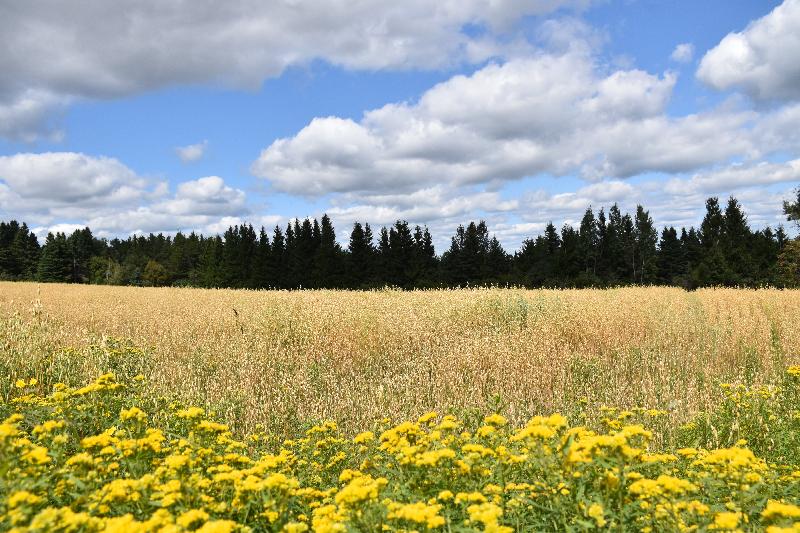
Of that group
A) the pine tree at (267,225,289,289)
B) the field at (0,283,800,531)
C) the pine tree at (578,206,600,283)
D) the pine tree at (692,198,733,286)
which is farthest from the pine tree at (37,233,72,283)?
the pine tree at (692,198,733,286)

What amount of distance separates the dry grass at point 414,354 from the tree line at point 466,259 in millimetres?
30426

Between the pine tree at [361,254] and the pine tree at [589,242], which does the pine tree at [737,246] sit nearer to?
the pine tree at [589,242]

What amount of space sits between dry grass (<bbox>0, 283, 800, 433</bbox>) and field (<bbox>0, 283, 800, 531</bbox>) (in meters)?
0.05

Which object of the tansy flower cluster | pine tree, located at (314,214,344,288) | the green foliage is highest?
pine tree, located at (314,214,344,288)

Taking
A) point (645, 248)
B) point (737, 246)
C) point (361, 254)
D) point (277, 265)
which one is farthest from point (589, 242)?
point (277, 265)

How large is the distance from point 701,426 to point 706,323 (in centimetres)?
608

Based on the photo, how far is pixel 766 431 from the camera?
4066mm

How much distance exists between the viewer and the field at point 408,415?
2.04m

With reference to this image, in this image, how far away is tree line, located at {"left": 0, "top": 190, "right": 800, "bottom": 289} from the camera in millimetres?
43625

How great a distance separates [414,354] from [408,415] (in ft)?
7.65

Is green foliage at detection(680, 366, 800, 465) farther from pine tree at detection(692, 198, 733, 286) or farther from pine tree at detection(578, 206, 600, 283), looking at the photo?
pine tree at detection(578, 206, 600, 283)

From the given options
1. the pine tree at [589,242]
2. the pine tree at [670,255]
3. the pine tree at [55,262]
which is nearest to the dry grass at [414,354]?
the pine tree at [589,242]

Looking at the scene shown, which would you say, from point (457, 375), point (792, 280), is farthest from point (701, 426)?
point (792, 280)

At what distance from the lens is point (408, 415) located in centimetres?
507
